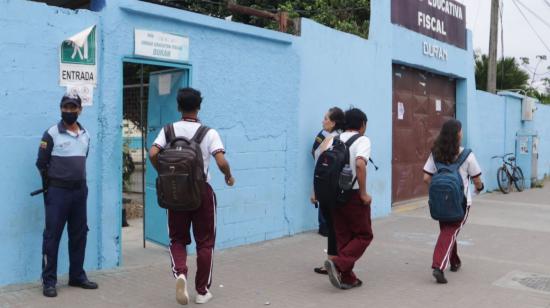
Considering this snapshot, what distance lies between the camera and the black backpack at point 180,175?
Result: 4500 mm

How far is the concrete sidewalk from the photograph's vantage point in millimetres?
5098

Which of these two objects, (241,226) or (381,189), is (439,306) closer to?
(241,226)

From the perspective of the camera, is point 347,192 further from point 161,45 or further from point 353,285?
point 161,45

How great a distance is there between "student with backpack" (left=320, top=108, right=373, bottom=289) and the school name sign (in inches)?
231

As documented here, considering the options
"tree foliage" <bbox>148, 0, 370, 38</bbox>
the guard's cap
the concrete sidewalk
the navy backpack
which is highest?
"tree foliage" <bbox>148, 0, 370, 38</bbox>

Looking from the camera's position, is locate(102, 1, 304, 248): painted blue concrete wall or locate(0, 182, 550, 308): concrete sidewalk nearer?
locate(0, 182, 550, 308): concrete sidewalk

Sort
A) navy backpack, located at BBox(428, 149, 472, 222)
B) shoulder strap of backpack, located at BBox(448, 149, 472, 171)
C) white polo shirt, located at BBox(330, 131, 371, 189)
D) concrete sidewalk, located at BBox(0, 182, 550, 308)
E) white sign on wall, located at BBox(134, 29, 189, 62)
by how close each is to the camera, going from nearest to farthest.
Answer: concrete sidewalk, located at BBox(0, 182, 550, 308)
white polo shirt, located at BBox(330, 131, 371, 189)
navy backpack, located at BBox(428, 149, 472, 222)
shoulder strap of backpack, located at BBox(448, 149, 472, 171)
white sign on wall, located at BBox(134, 29, 189, 62)

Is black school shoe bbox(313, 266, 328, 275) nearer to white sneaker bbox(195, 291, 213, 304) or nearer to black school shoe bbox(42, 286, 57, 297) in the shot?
white sneaker bbox(195, 291, 213, 304)

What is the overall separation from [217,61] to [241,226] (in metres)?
2.12

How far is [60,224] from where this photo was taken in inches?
197

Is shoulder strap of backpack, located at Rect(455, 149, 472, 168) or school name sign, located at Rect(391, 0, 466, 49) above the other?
school name sign, located at Rect(391, 0, 466, 49)

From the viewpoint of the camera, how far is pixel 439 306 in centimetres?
506

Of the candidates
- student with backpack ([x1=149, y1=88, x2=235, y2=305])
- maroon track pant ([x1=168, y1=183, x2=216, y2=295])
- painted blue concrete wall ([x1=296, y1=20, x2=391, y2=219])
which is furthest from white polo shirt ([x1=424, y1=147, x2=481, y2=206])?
painted blue concrete wall ([x1=296, y1=20, x2=391, y2=219])

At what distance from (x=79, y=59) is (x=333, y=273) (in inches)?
126
